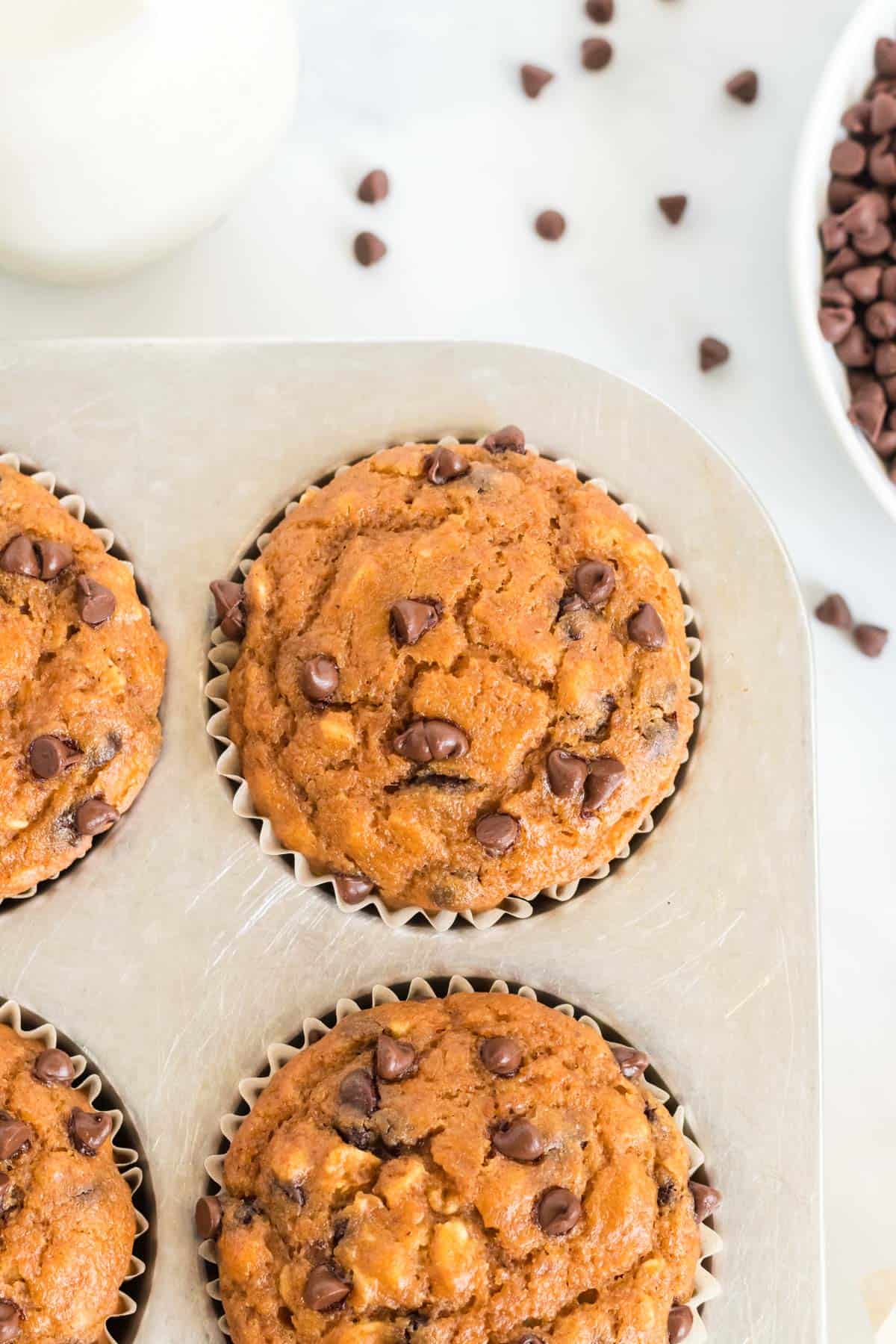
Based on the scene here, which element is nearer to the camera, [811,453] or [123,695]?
[123,695]

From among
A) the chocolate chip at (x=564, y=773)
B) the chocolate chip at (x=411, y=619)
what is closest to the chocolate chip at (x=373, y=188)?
the chocolate chip at (x=411, y=619)

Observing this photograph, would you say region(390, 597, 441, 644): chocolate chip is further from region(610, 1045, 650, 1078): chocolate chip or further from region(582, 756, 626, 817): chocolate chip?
region(610, 1045, 650, 1078): chocolate chip

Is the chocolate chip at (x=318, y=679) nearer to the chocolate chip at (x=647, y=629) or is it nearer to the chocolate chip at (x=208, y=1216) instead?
the chocolate chip at (x=647, y=629)

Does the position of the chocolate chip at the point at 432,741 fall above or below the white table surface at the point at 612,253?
below

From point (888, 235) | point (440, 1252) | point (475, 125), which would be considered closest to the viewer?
point (440, 1252)

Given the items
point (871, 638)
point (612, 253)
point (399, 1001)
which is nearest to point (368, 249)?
point (612, 253)

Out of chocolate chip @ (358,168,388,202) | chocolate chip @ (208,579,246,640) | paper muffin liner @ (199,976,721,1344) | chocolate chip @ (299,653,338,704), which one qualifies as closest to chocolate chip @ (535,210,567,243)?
chocolate chip @ (358,168,388,202)

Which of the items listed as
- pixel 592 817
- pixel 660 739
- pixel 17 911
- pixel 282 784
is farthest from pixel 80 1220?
pixel 660 739

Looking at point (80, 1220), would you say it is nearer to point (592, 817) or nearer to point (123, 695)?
point (123, 695)
